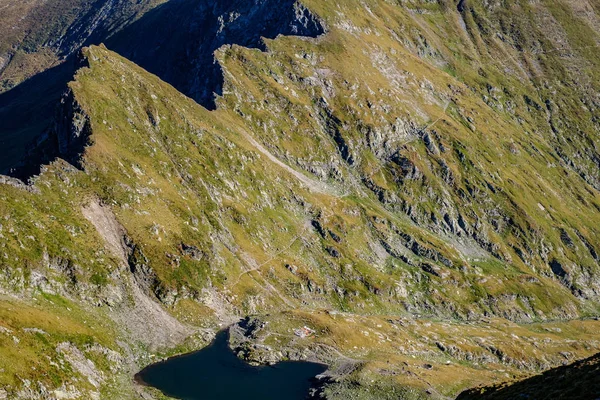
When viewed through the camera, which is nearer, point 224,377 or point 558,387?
point 558,387

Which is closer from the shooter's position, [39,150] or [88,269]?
[88,269]

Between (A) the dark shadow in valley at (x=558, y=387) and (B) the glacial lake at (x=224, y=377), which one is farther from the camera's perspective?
(B) the glacial lake at (x=224, y=377)

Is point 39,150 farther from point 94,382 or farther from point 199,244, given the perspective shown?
point 94,382

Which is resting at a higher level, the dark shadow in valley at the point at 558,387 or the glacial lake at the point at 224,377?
the dark shadow in valley at the point at 558,387

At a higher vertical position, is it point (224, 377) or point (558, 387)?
point (558, 387)

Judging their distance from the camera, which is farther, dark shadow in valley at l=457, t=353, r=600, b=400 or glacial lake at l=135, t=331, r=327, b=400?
glacial lake at l=135, t=331, r=327, b=400

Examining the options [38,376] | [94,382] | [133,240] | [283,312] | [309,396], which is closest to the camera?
[38,376]

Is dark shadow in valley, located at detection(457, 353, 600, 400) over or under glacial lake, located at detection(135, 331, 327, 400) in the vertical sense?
over

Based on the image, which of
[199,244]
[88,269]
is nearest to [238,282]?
[199,244]
